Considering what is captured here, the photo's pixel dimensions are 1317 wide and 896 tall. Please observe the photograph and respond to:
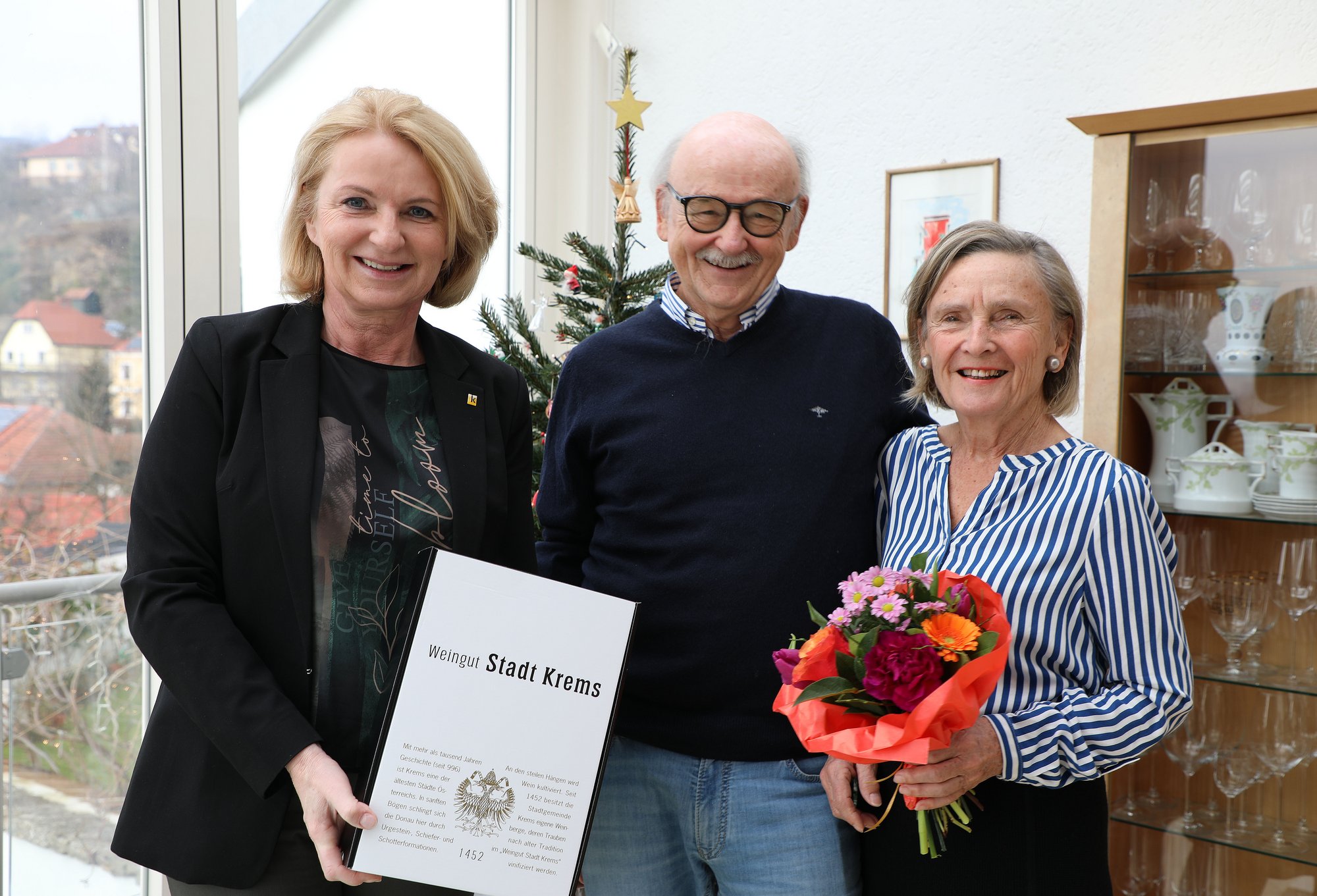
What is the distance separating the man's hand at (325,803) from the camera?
117cm

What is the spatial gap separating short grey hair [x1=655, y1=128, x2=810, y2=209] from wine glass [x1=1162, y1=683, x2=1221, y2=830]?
1.65 metres

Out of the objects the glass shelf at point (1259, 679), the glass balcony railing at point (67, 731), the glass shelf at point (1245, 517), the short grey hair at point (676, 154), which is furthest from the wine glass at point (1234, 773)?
the glass balcony railing at point (67, 731)

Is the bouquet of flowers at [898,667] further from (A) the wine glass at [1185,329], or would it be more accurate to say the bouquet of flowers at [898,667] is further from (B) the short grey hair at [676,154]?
(A) the wine glass at [1185,329]

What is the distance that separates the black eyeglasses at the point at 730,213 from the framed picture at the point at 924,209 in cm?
146

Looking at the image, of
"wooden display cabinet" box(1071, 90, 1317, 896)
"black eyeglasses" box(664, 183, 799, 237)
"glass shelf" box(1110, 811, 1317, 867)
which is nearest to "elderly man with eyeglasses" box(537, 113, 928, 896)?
"black eyeglasses" box(664, 183, 799, 237)

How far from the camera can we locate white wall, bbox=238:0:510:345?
2.96m

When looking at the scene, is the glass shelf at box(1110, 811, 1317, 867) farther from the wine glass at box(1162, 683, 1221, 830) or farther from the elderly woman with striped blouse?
the elderly woman with striped blouse

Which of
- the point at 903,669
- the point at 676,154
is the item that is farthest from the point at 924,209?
the point at 903,669

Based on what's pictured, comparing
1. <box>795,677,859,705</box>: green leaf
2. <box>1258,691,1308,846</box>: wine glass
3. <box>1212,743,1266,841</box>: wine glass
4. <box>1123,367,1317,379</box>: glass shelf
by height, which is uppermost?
<box>1123,367,1317,379</box>: glass shelf

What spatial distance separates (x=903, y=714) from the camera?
1.18 m

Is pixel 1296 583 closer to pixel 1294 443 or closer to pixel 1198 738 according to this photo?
pixel 1294 443

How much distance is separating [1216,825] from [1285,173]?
4.96 feet

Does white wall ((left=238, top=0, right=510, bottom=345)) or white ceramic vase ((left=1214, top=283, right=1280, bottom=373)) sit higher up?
white wall ((left=238, top=0, right=510, bottom=345))

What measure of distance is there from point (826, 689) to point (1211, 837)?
1.80m
